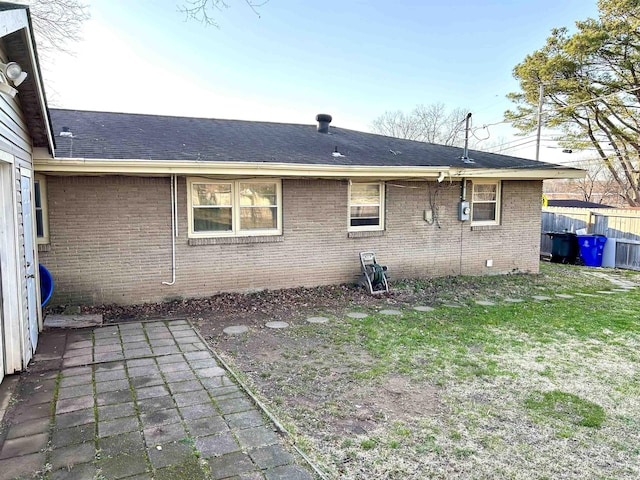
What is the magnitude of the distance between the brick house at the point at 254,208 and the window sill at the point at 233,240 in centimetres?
2

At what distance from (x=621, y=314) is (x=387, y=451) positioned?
20.3ft

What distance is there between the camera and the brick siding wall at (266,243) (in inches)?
265

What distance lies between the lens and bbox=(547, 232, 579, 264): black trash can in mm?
13344

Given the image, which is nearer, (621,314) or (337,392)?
(337,392)

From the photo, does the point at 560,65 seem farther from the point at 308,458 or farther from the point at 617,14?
the point at 308,458

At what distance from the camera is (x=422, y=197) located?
943cm

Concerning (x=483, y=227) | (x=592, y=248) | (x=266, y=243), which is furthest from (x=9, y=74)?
(x=592, y=248)

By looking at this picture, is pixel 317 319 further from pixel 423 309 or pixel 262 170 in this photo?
pixel 262 170

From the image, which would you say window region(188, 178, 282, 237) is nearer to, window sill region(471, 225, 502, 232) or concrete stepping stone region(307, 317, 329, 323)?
concrete stepping stone region(307, 317, 329, 323)

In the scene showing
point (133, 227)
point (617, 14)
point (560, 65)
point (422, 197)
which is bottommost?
point (133, 227)

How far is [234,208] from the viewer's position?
7820mm

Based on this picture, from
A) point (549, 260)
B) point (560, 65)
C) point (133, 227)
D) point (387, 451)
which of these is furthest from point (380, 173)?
point (560, 65)

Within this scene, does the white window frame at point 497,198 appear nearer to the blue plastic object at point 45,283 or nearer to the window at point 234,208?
the window at point 234,208

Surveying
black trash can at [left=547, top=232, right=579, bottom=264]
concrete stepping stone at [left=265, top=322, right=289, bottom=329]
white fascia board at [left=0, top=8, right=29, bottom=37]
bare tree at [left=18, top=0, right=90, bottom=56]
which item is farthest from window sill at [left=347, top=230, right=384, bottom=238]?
bare tree at [left=18, top=0, right=90, bottom=56]
